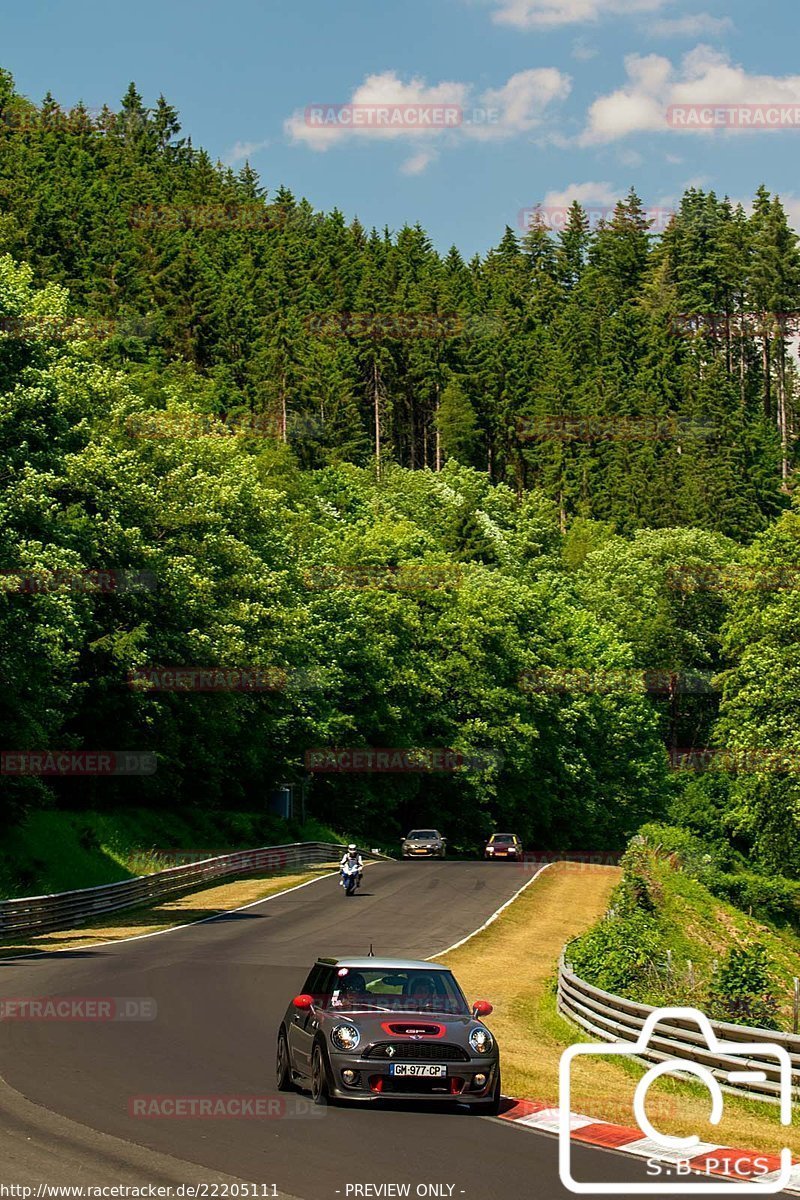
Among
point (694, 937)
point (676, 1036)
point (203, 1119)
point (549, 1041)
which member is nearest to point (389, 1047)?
point (203, 1119)

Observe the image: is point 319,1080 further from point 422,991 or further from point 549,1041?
point 549,1041

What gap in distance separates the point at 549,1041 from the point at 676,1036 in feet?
11.5

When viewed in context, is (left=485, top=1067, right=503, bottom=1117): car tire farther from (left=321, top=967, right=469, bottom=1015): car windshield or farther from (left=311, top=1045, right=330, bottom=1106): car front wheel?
(left=311, top=1045, right=330, bottom=1106): car front wheel

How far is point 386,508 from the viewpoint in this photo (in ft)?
399

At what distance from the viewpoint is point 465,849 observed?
90312 mm

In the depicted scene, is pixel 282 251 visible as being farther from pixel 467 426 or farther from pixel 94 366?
pixel 94 366

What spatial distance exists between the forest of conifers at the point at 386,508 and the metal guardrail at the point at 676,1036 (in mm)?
20719

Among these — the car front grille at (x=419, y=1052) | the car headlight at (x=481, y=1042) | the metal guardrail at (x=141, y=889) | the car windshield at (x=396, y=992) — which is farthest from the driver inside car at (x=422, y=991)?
the metal guardrail at (x=141, y=889)

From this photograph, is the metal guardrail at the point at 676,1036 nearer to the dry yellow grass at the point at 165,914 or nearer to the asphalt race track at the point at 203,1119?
the asphalt race track at the point at 203,1119

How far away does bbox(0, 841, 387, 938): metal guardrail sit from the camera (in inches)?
1476

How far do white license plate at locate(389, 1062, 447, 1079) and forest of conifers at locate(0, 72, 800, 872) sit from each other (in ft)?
88.3

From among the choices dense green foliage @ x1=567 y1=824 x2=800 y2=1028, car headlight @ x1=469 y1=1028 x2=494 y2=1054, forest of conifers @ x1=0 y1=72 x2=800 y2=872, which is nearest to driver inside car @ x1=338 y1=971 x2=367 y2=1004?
car headlight @ x1=469 y1=1028 x2=494 y2=1054

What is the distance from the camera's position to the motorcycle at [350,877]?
1964 inches

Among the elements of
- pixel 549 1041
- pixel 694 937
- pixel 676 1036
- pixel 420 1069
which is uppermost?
pixel 420 1069
